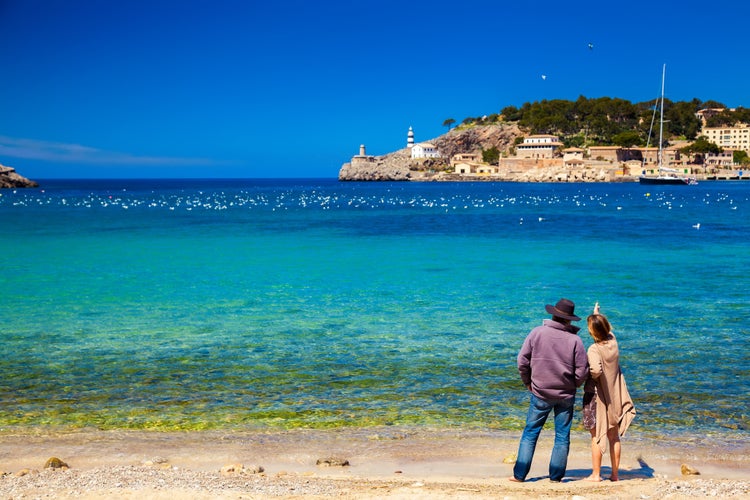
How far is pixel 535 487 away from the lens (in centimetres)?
561

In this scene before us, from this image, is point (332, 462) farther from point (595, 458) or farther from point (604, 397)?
point (604, 397)

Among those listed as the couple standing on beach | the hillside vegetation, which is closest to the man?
the couple standing on beach

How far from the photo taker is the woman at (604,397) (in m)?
5.45

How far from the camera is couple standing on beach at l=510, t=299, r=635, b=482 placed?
540 cm

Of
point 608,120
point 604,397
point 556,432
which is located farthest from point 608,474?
point 608,120

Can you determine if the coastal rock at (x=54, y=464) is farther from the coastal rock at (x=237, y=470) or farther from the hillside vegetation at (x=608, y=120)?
the hillside vegetation at (x=608, y=120)

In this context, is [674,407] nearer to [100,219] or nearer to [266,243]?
[266,243]

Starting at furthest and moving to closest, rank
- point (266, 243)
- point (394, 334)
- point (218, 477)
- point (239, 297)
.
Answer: point (266, 243), point (239, 297), point (394, 334), point (218, 477)

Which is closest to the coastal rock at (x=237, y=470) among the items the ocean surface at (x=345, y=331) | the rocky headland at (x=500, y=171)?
the ocean surface at (x=345, y=331)

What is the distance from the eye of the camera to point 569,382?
5.47m

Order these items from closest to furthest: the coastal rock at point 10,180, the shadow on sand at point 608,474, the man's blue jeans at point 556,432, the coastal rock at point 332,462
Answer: the man's blue jeans at point 556,432
the shadow on sand at point 608,474
the coastal rock at point 332,462
the coastal rock at point 10,180

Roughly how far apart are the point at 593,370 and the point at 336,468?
251 centimetres

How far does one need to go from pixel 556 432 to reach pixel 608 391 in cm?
55

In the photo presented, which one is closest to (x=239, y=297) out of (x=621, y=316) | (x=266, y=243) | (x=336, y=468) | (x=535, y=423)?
(x=621, y=316)
